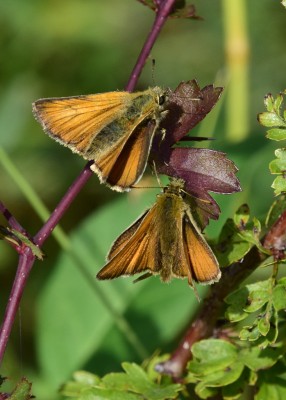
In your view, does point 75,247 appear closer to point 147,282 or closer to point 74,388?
point 147,282

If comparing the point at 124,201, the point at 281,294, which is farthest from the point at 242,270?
the point at 124,201

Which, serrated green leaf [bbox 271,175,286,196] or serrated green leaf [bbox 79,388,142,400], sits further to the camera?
serrated green leaf [bbox 79,388,142,400]

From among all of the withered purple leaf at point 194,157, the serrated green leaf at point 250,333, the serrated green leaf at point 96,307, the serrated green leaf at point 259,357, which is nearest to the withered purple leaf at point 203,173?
the withered purple leaf at point 194,157

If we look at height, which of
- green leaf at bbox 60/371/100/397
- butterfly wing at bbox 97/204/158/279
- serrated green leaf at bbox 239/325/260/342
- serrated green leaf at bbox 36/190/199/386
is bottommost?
serrated green leaf at bbox 36/190/199/386

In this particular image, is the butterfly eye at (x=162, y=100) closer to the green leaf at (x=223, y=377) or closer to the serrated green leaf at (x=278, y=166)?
the serrated green leaf at (x=278, y=166)

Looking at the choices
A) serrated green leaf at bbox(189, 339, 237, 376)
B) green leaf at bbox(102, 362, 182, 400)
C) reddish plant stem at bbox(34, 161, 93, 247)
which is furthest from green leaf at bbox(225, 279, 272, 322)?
reddish plant stem at bbox(34, 161, 93, 247)

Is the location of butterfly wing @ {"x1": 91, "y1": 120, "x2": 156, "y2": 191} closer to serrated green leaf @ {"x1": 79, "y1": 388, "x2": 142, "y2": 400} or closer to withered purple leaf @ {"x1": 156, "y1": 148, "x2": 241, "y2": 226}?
withered purple leaf @ {"x1": 156, "y1": 148, "x2": 241, "y2": 226}
